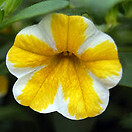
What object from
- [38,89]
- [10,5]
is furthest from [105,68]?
[10,5]

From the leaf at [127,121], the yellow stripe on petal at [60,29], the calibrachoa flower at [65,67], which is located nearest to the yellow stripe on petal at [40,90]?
the calibrachoa flower at [65,67]

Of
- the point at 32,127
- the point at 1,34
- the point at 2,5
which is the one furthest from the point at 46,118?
the point at 2,5

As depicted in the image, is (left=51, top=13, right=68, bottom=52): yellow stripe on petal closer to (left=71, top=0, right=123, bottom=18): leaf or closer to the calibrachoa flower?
the calibrachoa flower

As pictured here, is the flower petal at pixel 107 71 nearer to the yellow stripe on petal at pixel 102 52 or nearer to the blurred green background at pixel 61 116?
the yellow stripe on petal at pixel 102 52

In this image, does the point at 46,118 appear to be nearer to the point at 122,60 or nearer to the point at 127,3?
the point at 122,60

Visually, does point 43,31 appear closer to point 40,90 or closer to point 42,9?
point 42,9

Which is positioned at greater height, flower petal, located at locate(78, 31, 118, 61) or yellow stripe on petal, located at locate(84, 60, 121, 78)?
flower petal, located at locate(78, 31, 118, 61)

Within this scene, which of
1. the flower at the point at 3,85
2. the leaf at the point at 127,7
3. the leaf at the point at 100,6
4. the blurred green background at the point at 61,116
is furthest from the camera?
the flower at the point at 3,85

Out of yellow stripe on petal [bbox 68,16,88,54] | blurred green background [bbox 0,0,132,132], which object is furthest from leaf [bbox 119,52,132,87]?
yellow stripe on petal [bbox 68,16,88,54]
